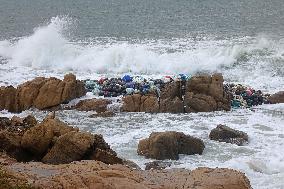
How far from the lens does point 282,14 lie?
5022 cm

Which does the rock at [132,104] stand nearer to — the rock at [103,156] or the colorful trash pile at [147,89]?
the colorful trash pile at [147,89]

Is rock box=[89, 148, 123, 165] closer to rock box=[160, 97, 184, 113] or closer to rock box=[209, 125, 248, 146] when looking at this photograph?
rock box=[209, 125, 248, 146]

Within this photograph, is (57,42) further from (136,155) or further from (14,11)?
(14,11)

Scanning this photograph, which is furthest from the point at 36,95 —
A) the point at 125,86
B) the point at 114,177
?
the point at 114,177

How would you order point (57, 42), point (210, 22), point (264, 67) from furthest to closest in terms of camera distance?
1. point (210, 22)
2. point (57, 42)
3. point (264, 67)

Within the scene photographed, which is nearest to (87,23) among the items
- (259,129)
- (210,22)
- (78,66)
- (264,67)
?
(210,22)

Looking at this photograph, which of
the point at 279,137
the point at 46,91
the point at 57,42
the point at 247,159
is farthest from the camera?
the point at 57,42

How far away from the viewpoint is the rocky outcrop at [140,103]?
22969mm

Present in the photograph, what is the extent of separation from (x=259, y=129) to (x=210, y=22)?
97.7 feet

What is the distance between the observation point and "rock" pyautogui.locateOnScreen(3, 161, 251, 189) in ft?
33.0

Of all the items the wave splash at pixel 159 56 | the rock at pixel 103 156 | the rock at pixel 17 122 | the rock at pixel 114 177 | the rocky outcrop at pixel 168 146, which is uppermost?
the wave splash at pixel 159 56

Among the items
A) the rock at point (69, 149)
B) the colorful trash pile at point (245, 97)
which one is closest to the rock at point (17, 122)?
the rock at point (69, 149)

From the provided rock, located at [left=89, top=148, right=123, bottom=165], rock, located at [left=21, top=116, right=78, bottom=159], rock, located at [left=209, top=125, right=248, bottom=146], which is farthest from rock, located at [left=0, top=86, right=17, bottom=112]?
rock, located at [left=89, top=148, right=123, bottom=165]

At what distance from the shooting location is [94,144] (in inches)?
562
